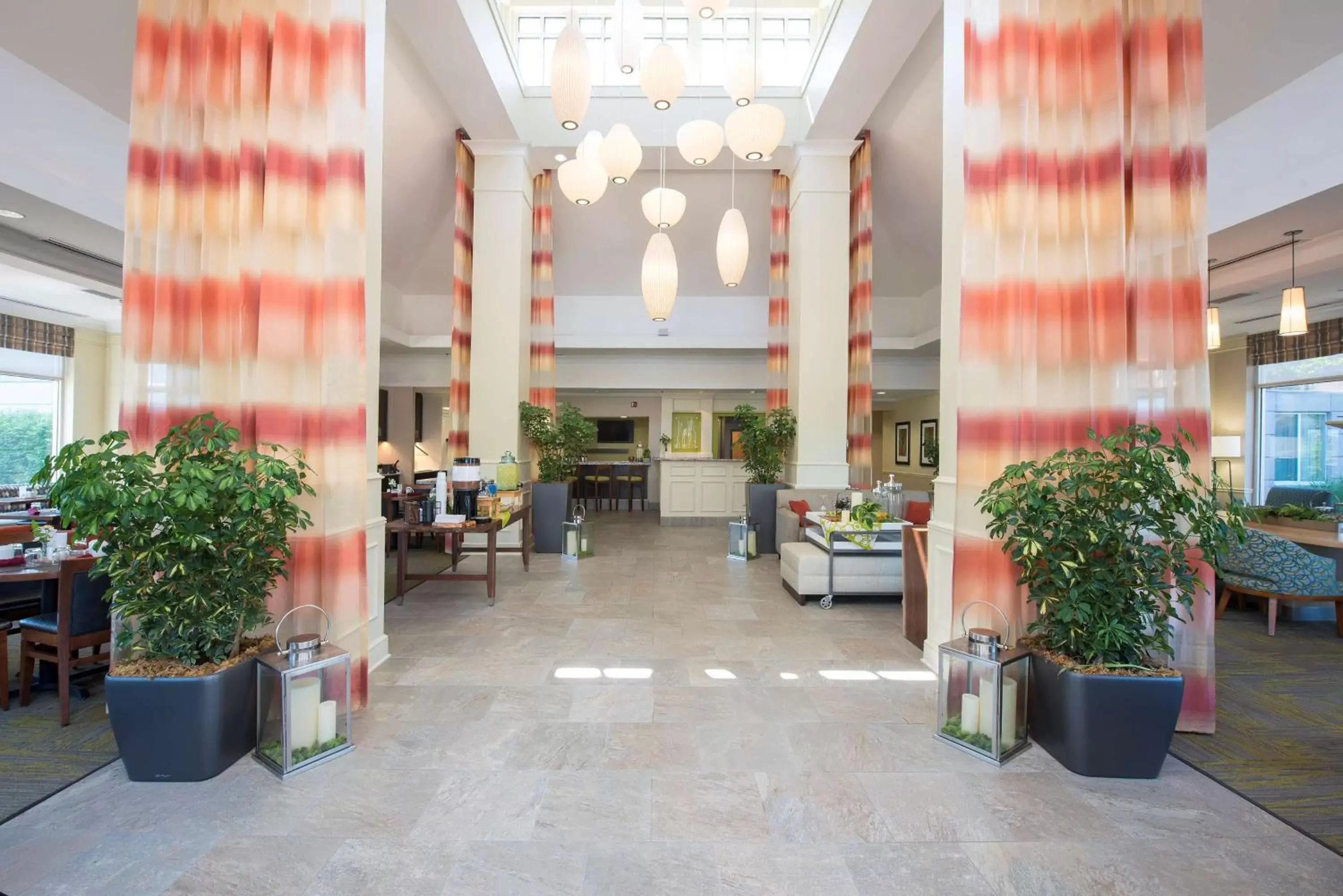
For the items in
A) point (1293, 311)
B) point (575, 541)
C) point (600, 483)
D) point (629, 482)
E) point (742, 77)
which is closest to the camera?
point (742, 77)

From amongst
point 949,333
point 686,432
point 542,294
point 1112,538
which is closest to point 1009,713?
point 1112,538

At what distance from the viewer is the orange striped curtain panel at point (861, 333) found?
24.5ft

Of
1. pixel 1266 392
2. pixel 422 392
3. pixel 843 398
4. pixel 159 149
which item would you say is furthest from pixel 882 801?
pixel 422 392

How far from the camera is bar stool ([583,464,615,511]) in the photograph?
489 inches

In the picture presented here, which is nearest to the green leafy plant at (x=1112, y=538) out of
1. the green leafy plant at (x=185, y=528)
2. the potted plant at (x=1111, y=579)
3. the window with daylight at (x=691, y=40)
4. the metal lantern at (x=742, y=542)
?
the potted plant at (x=1111, y=579)

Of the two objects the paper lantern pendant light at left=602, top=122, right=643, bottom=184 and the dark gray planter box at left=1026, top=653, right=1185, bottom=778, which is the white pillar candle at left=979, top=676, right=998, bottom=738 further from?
the paper lantern pendant light at left=602, top=122, right=643, bottom=184

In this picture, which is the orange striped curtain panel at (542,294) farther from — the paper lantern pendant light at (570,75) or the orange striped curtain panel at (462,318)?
the paper lantern pendant light at (570,75)

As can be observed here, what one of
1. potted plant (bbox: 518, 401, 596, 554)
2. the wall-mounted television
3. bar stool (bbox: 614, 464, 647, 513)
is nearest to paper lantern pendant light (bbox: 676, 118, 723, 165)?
potted plant (bbox: 518, 401, 596, 554)

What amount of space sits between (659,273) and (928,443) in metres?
9.97

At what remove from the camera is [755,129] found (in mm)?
4672

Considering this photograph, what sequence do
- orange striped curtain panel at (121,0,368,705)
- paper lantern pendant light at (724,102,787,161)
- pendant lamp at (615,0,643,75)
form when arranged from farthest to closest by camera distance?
1. paper lantern pendant light at (724,102,787,161)
2. pendant lamp at (615,0,643,75)
3. orange striped curtain panel at (121,0,368,705)

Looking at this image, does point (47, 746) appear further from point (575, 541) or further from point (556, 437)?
point (556, 437)

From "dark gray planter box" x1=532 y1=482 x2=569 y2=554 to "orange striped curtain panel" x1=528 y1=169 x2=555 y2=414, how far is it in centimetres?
134

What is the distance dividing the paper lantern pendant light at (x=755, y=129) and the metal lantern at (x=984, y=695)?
3903mm
